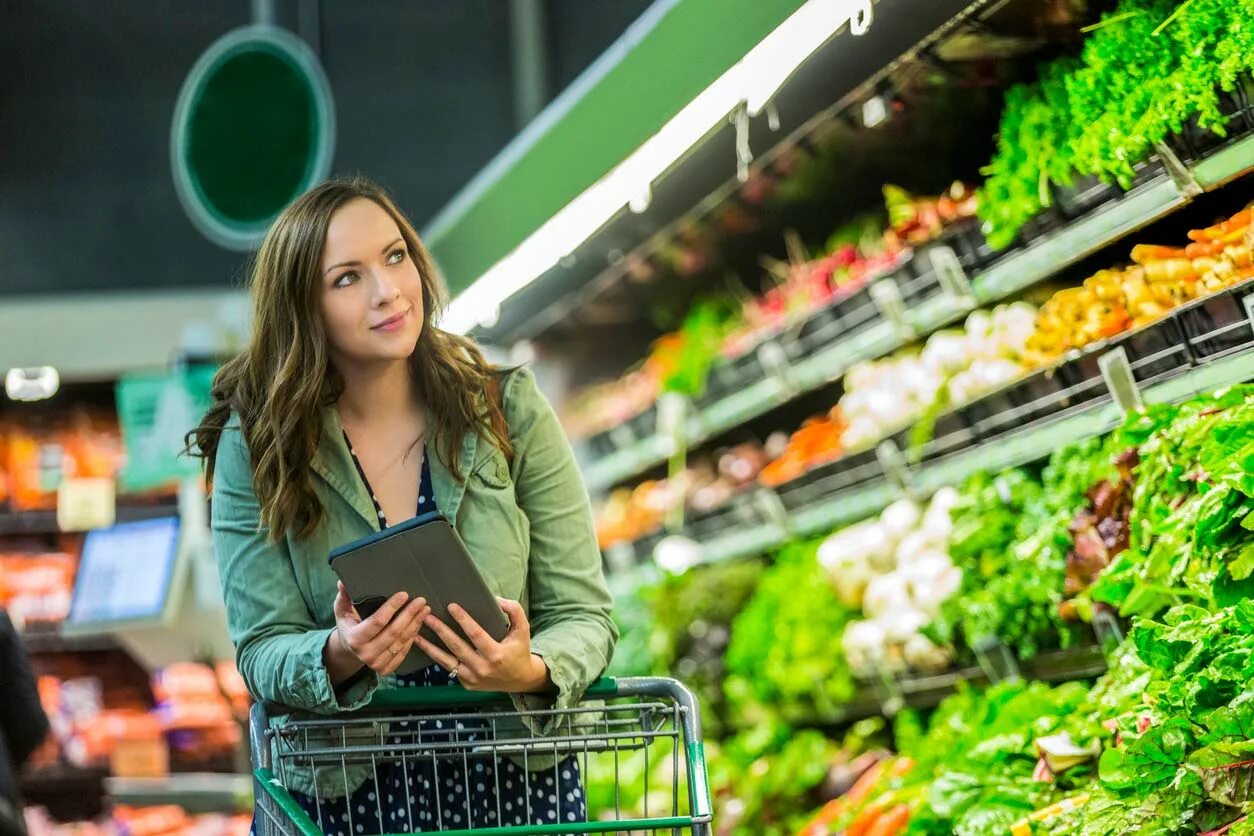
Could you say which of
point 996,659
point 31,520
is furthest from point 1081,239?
point 31,520

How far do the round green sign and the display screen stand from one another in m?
1.63

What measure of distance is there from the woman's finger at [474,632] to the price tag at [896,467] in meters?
2.32

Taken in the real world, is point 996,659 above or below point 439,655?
below

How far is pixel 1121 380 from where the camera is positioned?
3.44 m

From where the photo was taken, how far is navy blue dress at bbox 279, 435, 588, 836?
253cm

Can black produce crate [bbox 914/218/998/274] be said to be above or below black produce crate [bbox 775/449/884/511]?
above

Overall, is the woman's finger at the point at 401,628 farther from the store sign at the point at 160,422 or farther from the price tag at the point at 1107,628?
the store sign at the point at 160,422

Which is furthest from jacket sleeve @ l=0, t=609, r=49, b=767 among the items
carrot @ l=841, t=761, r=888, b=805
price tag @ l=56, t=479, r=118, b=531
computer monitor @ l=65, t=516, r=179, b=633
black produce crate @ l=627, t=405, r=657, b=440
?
price tag @ l=56, t=479, r=118, b=531

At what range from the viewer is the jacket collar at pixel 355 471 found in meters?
2.57

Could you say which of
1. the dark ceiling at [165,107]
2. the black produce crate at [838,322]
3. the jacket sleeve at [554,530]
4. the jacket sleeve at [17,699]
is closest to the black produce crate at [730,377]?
the black produce crate at [838,322]

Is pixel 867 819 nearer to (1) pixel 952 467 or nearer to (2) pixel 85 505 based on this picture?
(1) pixel 952 467

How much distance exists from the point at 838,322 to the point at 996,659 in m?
1.23

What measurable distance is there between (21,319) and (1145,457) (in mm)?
6269

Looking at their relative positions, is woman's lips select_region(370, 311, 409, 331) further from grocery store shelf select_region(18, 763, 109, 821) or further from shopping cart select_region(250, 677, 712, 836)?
grocery store shelf select_region(18, 763, 109, 821)
